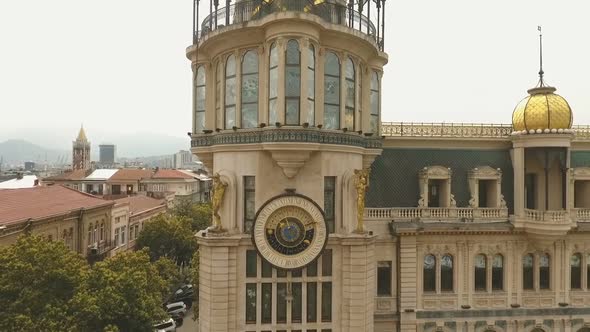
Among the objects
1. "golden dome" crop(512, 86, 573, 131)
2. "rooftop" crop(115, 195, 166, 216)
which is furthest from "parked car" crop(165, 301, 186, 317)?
"golden dome" crop(512, 86, 573, 131)

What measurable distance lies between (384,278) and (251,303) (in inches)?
410

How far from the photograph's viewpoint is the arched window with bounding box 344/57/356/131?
23594 mm

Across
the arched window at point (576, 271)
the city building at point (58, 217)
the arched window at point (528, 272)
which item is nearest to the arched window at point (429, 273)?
the arched window at point (528, 272)

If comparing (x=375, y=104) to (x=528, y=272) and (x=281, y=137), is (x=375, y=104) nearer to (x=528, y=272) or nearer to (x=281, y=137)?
(x=281, y=137)

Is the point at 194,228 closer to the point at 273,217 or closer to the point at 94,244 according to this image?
the point at 94,244

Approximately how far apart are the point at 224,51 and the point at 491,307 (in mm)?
23934

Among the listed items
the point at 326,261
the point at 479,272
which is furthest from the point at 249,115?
the point at 479,272

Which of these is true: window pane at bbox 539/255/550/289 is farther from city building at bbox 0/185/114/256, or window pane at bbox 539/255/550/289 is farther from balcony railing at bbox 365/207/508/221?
city building at bbox 0/185/114/256

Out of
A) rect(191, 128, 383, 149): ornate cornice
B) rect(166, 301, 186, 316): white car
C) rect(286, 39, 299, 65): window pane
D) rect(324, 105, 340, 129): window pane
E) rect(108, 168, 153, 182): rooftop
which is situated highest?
rect(286, 39, 299, 65): window pane

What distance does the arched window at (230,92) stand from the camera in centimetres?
2327

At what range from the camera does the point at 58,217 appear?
41.5m

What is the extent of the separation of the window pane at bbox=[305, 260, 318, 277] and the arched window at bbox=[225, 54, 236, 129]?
864 cm

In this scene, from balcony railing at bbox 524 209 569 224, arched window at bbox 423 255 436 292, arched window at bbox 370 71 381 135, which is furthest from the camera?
arched window at bbox 423 255 436 292

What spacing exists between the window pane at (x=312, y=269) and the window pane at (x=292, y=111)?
7694 millimetres
